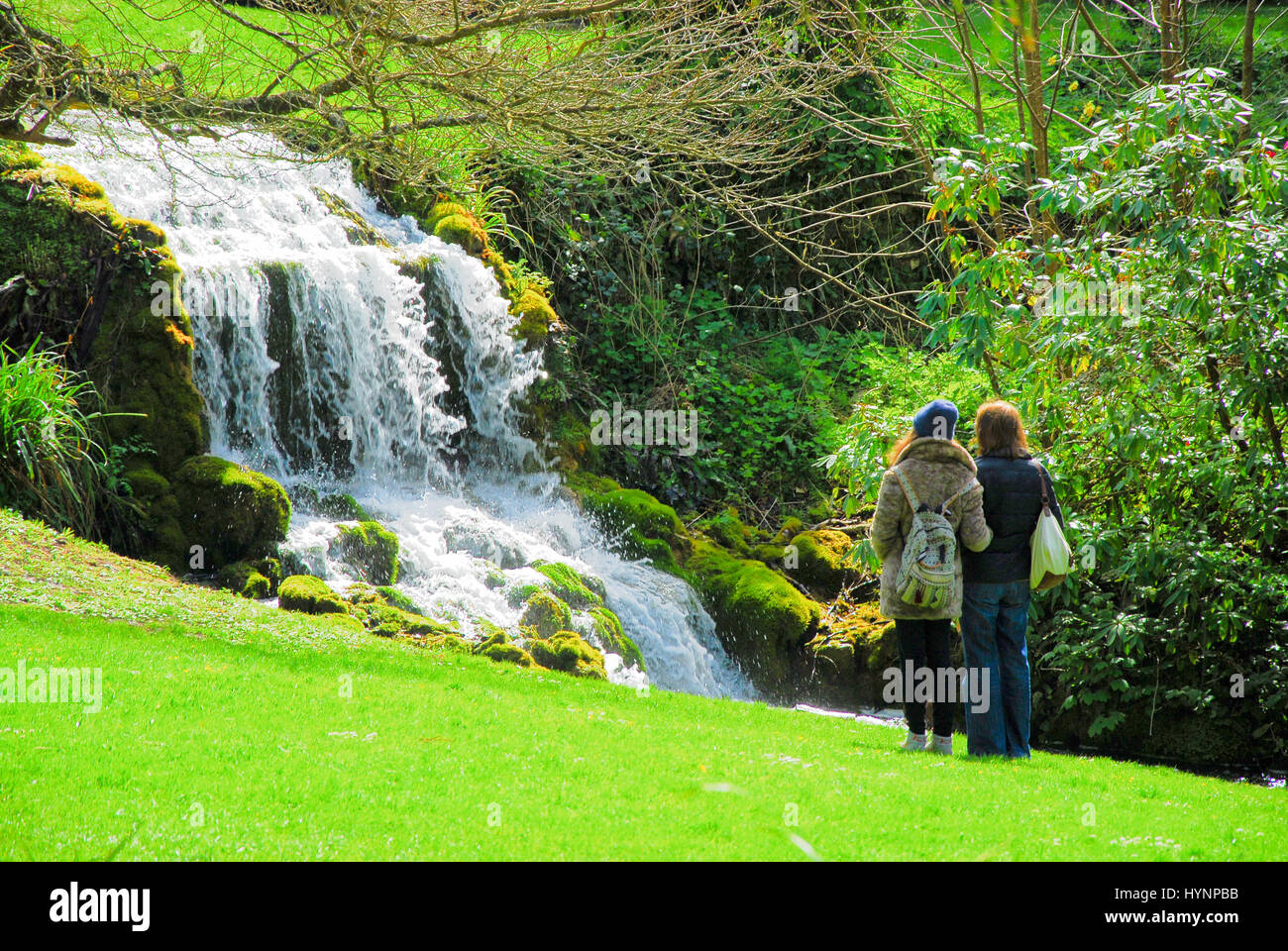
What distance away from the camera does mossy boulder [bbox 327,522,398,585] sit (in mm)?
11062

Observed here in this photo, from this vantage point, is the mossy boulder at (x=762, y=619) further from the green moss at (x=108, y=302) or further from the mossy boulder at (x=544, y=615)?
the green moss at (x=108, y=302)

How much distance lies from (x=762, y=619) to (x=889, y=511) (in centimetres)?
669

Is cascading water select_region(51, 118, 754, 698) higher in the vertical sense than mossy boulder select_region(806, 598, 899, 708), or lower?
higher

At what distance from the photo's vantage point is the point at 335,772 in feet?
16.6

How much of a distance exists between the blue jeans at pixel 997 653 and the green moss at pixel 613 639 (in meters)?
5.17

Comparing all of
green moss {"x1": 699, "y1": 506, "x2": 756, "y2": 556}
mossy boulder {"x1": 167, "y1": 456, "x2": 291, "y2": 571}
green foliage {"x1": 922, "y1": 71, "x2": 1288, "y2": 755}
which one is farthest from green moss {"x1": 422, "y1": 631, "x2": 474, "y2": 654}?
green moss {"x1": 699, "y1": 506, "x2": 756, "y2": 556}

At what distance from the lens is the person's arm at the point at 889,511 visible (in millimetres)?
6324

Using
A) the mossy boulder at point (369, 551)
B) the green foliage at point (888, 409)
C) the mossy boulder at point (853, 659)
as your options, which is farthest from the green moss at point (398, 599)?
the mossy boulder at point (853, 659)

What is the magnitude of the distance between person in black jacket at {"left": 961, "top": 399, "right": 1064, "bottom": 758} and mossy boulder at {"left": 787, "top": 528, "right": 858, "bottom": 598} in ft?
23.9

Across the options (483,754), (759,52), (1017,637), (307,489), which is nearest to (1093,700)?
(1017,637)

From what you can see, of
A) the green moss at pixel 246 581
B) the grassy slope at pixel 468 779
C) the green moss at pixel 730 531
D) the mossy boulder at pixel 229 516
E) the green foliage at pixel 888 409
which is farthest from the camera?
the green moss at pixel 730 531

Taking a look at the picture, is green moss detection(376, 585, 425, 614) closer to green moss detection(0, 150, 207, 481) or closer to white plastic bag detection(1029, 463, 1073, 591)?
green moss detection(0, 150, 207, 481)
